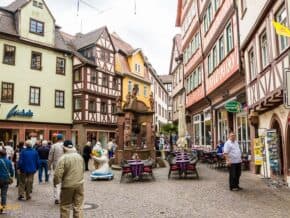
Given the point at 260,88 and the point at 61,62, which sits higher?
the point at 61,62

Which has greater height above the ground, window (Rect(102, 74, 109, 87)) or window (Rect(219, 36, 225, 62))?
window (Rect(102, 74, 109, 87))

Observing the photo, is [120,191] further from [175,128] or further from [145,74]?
[145,74]

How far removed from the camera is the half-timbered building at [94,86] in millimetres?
31344

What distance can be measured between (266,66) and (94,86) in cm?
2281

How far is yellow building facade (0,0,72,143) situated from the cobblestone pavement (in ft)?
51.4

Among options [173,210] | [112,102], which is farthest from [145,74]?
[173,210]

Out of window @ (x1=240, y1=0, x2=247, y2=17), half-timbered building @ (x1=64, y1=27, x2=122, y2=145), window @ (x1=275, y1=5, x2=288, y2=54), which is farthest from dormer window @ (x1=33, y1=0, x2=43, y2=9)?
window @ (x1=275, y1=5, x2=288, y2=54)

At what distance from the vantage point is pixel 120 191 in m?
10.7

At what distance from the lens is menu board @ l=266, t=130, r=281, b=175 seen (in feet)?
36.5

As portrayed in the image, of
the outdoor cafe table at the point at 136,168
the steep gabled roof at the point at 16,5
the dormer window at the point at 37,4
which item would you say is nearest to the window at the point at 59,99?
the dormer window at the point at 37,4

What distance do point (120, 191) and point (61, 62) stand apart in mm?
22557

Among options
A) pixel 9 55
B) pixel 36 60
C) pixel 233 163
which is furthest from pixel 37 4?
pixel 233 163

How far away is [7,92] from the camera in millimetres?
26578

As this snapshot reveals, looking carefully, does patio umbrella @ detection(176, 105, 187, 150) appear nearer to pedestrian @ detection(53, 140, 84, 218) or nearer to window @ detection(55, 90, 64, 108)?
window @ detection(55, 90, 64, 108)
